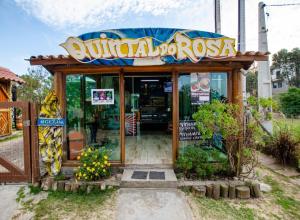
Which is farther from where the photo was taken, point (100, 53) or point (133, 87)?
point (133, 87)

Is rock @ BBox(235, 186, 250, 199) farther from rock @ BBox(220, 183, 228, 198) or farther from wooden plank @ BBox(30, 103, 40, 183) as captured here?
wooden plank @ BBox(30, 103, 40, 183)

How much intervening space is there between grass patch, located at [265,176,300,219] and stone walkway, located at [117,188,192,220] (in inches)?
65.5

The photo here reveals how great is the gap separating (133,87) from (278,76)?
30.3 meters

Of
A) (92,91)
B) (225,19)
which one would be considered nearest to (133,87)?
(92,91)

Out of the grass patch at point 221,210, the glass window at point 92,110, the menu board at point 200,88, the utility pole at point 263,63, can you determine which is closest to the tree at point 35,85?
the glass window at point 92,110

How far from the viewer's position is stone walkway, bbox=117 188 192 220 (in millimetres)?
2980

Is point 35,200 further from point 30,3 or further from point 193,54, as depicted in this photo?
point 30,3

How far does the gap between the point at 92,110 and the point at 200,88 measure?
262 centimetres

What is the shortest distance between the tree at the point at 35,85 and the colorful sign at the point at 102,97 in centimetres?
1257

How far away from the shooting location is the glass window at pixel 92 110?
4.58 m

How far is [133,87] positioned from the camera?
859 cm

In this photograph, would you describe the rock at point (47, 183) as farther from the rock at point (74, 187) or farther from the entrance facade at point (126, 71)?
the entrance facade at point (126, 71)

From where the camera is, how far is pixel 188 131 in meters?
4.54

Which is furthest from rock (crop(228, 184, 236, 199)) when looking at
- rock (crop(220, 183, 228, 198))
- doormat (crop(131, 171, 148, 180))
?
doormat (crop(131, 171, 148, 180))
